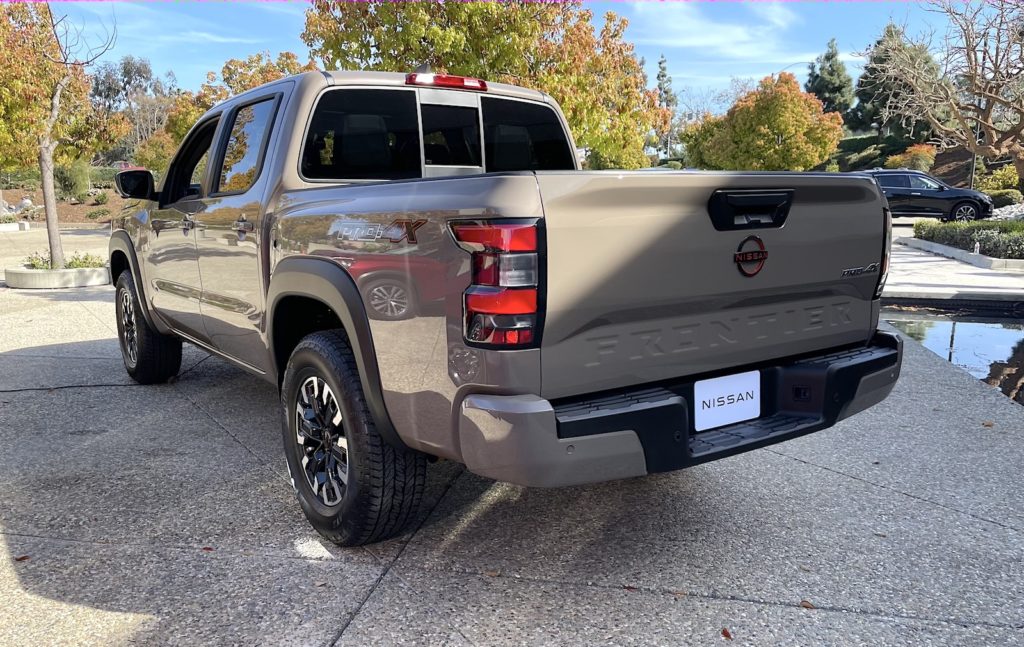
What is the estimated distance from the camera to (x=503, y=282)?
220 cm

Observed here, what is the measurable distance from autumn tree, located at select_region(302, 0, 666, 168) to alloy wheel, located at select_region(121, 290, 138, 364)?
496 centimetres

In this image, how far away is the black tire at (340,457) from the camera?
2.84 meters

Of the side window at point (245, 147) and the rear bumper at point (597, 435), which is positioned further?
the side window at point (245, 147)

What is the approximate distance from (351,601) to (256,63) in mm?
23386

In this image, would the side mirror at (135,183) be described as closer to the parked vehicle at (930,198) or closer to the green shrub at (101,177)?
the parked vehicle at (930,198)

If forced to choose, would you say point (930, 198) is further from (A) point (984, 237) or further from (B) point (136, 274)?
(B) point (136, 274)

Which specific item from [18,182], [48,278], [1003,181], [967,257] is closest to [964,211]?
[967,257]

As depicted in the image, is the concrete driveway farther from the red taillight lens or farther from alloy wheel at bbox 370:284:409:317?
the red taillight lens

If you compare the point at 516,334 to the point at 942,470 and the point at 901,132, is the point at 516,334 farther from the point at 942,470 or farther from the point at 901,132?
the point at 901,132

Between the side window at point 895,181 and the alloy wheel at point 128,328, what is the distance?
22886mm

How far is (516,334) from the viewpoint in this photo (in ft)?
7.30

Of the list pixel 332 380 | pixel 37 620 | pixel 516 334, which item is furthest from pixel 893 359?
pixel 37 620

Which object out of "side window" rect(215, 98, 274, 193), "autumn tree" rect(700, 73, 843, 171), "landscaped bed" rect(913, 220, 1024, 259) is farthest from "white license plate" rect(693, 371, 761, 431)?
"autumn tree" rect(700, 73, 843, 171)

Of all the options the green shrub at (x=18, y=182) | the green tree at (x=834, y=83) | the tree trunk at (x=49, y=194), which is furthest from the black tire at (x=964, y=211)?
the green shrub at (x=18, y=182)
